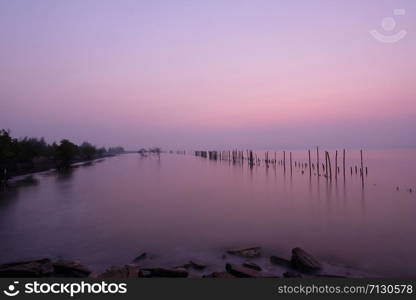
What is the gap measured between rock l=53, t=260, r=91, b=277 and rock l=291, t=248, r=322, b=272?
4.64 meters

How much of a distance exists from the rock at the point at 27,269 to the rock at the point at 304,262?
550 centimetres

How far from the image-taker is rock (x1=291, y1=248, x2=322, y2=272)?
286 inches

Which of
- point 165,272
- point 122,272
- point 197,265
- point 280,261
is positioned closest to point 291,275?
point 280,261

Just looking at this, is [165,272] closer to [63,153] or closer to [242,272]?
[242,272]

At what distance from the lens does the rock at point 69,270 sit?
22.4 feet

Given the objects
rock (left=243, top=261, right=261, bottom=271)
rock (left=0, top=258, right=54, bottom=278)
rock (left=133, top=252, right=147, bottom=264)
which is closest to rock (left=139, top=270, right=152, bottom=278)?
rock (left=133, top=252, right=147, bottom=264)

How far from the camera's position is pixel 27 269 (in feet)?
22.0

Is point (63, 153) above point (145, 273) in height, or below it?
above

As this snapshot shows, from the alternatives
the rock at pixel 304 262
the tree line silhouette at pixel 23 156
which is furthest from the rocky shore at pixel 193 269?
the tree line silhouette at pixel 23 156

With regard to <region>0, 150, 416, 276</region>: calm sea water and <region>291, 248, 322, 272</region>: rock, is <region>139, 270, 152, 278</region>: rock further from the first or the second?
<region>291, 248, 322, 272</region>: rock

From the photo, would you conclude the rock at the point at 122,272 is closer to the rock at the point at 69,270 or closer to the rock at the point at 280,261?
the rock at the point at 69,270

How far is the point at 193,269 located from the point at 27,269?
3533 millimetres

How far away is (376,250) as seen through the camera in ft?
29.3

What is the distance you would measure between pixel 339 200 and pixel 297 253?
10.7m
